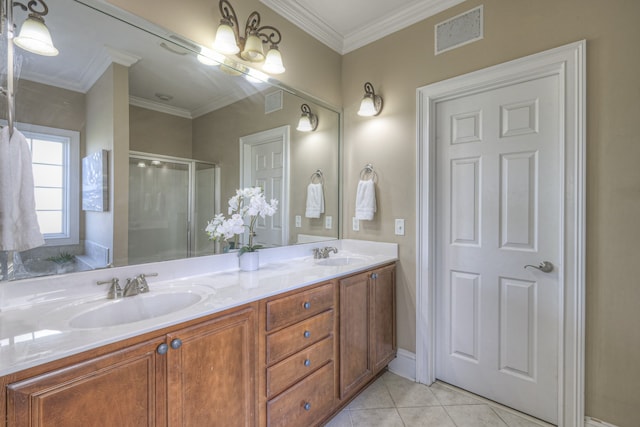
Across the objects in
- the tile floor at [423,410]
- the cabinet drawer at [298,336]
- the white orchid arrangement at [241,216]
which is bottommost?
the tile floor at [423,410]

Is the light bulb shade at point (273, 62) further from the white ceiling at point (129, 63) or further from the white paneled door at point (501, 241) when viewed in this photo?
the white paneled door at point (501, 241)

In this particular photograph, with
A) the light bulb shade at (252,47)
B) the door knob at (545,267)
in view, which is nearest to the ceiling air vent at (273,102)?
the light bulb shade at (252,47)

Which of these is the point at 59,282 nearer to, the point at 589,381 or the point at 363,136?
the point at 363,136

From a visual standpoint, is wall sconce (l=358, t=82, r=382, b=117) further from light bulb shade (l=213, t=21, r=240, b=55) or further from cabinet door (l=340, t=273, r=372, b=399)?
cabinet door (l=340, t=273, r=372, b=399)

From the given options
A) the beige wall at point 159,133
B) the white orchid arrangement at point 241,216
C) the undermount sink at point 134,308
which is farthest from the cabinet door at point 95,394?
the beige wall at point 159,133

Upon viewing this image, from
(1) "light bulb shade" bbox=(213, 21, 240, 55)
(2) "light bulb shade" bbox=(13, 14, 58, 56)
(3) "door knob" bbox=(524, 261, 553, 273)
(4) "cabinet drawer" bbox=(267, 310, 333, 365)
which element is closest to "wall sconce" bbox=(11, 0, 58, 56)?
(2) "light bulb shade" bbox=(13, 14, 58, 56)

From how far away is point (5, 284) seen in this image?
113 centimetres

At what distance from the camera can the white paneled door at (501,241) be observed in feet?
5.71

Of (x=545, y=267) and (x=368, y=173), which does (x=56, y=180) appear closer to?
(x=368, y=173)

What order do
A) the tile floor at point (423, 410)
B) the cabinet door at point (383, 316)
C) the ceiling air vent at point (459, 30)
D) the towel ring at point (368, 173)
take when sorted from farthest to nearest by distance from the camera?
1. the towel ring at point (368, 173)
2. the cabinet door at point (383, 316)
3. the ceiling air vent at point (459, 30)
4. the tile floor at point (423, 410)

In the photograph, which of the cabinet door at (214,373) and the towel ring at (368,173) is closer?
the cabinet door at (214,373)

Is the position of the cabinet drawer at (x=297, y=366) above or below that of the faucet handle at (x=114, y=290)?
below

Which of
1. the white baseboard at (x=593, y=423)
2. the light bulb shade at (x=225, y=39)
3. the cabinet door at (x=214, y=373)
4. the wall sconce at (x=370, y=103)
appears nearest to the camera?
the cabinet door at (x=214, y=373)

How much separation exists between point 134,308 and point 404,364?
188cm
